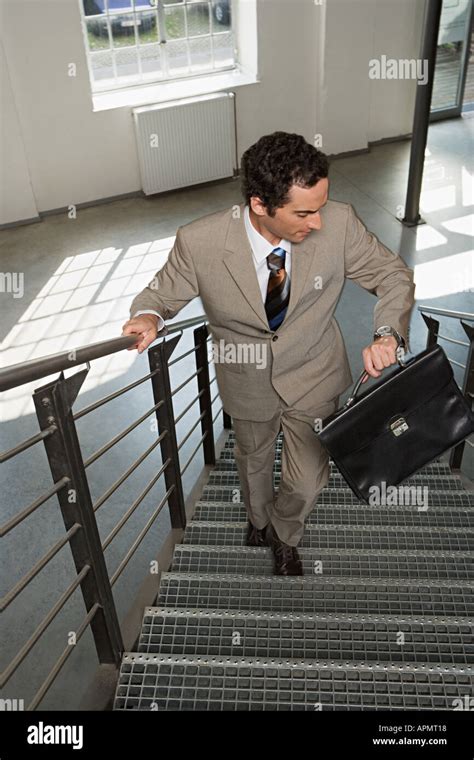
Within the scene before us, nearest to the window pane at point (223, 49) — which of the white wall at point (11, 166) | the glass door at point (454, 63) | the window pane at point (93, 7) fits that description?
the window pane at point (93, 7)

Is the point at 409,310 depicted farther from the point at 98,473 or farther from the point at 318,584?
the point at 98,473

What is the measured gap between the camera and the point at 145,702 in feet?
7.45

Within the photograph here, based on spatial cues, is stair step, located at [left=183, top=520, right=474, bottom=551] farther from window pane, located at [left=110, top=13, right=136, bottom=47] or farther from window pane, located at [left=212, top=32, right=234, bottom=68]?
window pane, located at [left=212, top=32, right=234, bottom=68]

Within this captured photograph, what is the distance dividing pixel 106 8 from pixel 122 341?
21.0 ft

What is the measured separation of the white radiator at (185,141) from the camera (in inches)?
315

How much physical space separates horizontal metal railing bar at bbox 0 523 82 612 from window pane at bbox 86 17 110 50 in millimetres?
6809

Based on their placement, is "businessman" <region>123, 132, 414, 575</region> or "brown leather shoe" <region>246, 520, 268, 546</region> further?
"brown leather shoe" <region>246, 520, 268, 546</region>

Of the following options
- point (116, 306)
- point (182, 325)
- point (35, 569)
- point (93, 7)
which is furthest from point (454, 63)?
point (35, 569)

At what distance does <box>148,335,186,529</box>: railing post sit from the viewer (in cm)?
278

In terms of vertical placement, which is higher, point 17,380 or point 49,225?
point 17,380

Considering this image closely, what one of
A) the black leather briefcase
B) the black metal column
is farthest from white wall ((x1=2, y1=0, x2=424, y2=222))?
the black leather briefcase

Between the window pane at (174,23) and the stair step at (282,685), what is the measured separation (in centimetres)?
716

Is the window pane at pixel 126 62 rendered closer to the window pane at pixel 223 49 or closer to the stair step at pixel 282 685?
the window pane at pixel 223 49

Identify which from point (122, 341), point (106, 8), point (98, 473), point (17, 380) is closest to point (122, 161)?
point (106, 8)
